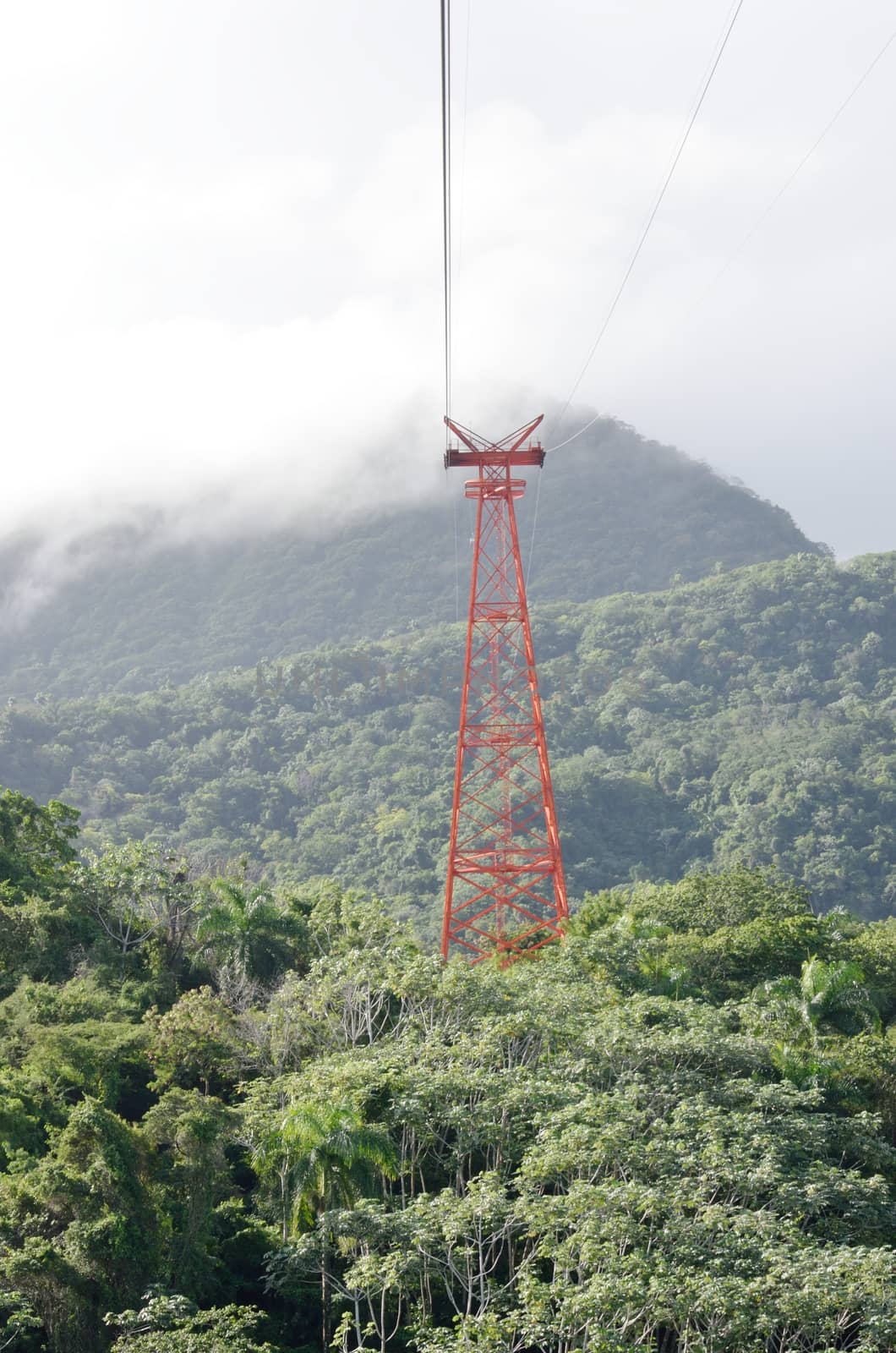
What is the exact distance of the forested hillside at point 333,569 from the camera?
159 metres

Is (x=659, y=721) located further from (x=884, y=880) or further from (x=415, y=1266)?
(x=415, y=1266)

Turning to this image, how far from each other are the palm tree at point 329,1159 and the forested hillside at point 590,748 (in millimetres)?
52839

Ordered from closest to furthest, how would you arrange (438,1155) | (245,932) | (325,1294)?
1. (325,1294)
2. (438,1155)
3. (245,932)

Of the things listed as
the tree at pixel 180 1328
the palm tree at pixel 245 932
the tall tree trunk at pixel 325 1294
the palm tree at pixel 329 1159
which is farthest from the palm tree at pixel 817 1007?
the tree at pixel 180 1328

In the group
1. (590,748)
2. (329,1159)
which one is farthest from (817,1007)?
(590,748)

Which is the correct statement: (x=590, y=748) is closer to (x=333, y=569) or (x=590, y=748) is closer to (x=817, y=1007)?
(x=333, y=569)

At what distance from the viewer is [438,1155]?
844 inches

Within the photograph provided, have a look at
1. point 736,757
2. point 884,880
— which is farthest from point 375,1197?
point 736,757

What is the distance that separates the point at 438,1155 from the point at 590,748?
8706cm

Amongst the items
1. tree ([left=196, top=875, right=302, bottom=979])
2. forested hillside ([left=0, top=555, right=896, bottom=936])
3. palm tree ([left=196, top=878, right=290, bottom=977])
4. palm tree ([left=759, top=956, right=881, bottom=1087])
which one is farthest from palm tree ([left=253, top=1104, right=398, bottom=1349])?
forested hillside ([left=0, top=555, right=896, bottom=936])

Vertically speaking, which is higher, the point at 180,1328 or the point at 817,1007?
the point at 817,1007

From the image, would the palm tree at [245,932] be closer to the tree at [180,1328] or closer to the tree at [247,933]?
the tree at [247,933]

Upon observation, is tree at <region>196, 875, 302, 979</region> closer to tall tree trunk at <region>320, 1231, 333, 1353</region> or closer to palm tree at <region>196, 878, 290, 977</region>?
palm tree at <region>196, 878, 290, 977</region>

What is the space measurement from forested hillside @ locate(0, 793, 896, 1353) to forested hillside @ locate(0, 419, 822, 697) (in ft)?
408
